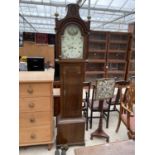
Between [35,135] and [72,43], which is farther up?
[72,43]

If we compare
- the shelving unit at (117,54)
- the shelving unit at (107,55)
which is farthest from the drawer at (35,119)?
the shelving unit at (117,54)

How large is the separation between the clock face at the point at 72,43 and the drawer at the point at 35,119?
0.72m

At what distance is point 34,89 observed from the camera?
7.02 ft

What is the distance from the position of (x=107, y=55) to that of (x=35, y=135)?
3.73m

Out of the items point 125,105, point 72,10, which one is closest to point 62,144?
point 125,105

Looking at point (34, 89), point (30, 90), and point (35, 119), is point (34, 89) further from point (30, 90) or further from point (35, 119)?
point (35, 119)

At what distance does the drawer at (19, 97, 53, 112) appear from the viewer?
2.14 meters

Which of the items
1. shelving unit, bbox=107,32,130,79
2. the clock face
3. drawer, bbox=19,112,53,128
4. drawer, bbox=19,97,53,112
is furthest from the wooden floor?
shelving unit, bbox=107,32,130,79

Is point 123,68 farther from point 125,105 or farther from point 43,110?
point 43,110

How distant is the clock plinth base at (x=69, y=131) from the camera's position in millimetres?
2373

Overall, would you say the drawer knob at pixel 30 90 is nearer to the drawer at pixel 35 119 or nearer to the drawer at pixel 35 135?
the drawer at pixel 35 119

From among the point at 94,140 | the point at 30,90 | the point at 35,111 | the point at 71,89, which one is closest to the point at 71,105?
the point at 71,89
